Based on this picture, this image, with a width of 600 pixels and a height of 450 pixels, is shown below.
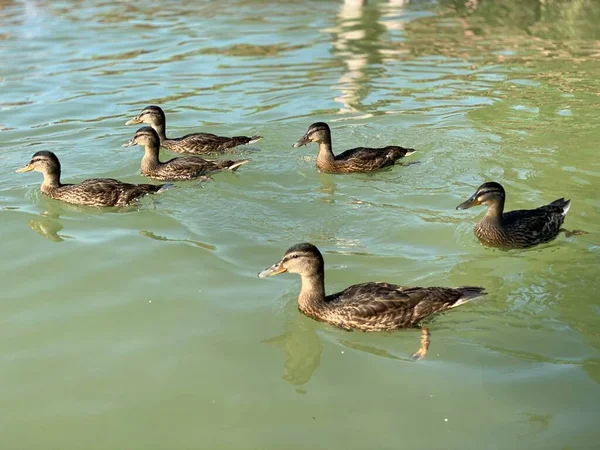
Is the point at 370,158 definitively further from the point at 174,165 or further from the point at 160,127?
the point at 160,127

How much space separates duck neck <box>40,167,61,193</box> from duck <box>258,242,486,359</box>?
4.32 metres

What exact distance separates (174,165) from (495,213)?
4.55 meters

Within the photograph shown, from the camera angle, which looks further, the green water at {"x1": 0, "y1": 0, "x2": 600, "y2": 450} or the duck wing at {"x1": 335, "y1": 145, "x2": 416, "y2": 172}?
the duck wing at {"x1": 335, "y1": 145, "x2": 416, "y2": 172}

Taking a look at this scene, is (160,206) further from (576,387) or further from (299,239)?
(576,387)

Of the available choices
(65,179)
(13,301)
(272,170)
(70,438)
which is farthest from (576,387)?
(65,179)

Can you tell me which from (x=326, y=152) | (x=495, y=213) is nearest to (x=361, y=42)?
(x=326, y=152)

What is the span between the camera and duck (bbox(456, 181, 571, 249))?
8.48 metres

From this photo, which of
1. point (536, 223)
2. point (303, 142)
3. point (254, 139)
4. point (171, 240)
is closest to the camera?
point (536, 223)

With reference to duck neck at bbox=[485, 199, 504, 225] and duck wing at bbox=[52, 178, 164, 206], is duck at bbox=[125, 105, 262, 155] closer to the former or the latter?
duck wing at bbox=[52, 178, 164, 206]

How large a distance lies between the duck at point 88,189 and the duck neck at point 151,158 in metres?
0.77

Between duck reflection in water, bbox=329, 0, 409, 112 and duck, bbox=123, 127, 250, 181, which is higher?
duck reflection in water, bbox=329, 0, 409, 112

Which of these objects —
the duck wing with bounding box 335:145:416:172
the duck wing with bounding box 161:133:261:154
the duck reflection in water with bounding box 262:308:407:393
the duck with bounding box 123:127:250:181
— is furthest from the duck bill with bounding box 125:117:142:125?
the duck reflection in water with bounding box 262:308:407:393

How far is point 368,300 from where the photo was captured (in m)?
6.92

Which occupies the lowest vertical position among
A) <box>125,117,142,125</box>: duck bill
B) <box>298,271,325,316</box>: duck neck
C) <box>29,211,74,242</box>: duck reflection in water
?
<box>29,211,74,242</box>: duck reflection in water
